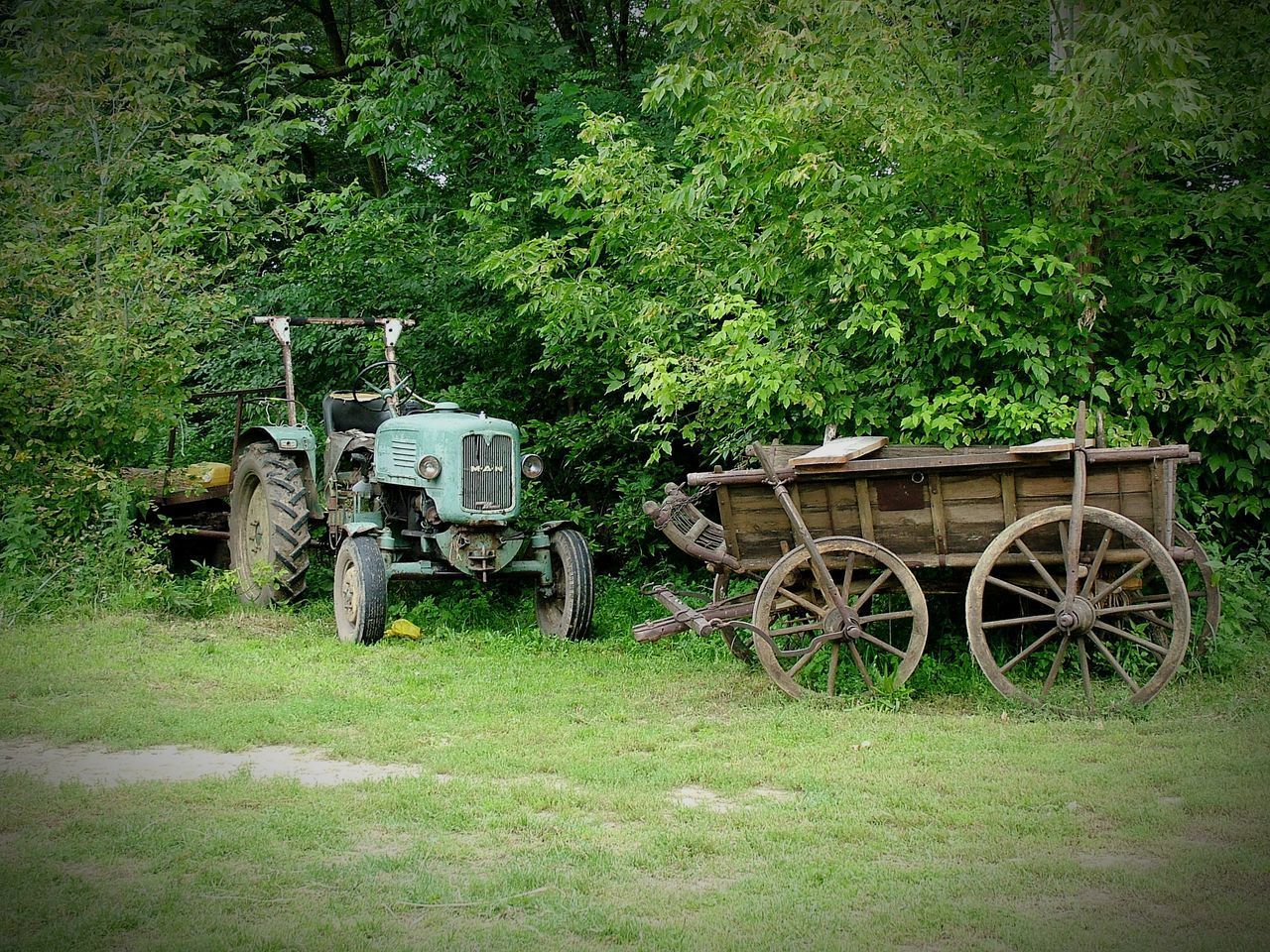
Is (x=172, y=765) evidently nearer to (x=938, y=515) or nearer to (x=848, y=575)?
(x=848, y=575)

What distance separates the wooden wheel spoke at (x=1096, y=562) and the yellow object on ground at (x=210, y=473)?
321 inches

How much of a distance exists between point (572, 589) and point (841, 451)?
3002 mm

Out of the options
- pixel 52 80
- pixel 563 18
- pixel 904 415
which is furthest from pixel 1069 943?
pixel 563 18

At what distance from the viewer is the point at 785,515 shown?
7.38m

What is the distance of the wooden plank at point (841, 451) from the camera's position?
692 centimetres

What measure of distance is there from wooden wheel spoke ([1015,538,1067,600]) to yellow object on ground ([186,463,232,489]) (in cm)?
782

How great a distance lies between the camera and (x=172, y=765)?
5.81m

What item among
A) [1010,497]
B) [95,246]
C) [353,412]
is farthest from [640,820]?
[95,246]

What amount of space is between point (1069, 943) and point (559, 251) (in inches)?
321

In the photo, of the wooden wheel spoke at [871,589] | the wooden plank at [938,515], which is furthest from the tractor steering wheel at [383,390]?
the wooden plank at [938,515]

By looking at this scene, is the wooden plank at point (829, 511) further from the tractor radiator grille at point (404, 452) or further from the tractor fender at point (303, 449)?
the tractor fender at point (303, 449)

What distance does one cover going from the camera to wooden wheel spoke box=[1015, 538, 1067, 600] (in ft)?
21.2

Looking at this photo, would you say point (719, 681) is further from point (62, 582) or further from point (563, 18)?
point (563, 18)

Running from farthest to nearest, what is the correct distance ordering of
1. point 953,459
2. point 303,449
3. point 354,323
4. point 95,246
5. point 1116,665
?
point 354,323 < point 303,449 < point 95,246 < point 953,459 < point 1116,665
